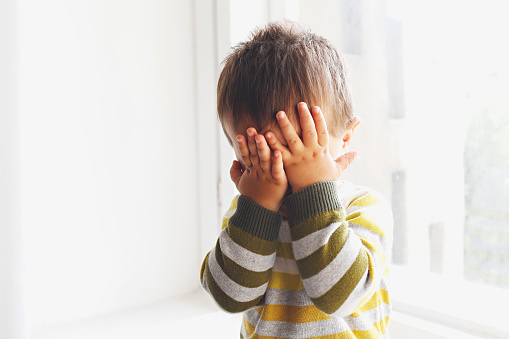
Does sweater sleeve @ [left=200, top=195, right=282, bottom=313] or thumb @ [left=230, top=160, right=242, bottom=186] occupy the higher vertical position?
thumb @ [left=230, top=160, right=242, bottom=186]

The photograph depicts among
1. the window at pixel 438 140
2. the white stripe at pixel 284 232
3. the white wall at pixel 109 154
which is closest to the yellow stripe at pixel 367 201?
the white stripe at pixel 284 232

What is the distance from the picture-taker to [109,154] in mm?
1246

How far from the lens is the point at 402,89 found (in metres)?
1.11

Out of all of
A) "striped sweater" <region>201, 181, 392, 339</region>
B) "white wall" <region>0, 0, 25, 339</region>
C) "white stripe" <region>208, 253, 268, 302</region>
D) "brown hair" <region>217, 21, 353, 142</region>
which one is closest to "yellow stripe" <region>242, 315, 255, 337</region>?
"striped sweater" <region>201, 181, 392, 339</region>

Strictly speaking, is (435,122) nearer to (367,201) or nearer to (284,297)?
(367,201)

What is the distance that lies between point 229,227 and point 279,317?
0.51 feet

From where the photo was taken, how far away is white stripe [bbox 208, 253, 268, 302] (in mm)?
693

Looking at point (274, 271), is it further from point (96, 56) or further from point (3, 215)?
point (96, 56)

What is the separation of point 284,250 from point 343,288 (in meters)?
0.14

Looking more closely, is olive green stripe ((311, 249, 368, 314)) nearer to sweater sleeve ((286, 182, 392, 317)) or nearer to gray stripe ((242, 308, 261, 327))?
sweater sleeve ((286, 182, 392, 317))

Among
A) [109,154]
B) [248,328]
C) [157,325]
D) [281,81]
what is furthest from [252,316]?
[109,154]

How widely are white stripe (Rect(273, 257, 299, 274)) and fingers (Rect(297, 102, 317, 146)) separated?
0.61 feet

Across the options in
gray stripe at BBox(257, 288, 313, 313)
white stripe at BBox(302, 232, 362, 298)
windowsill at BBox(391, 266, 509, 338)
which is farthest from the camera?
windowsill at BBox(391, 266, 509, 338)

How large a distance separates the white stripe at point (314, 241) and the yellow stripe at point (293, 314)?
0.39ft
